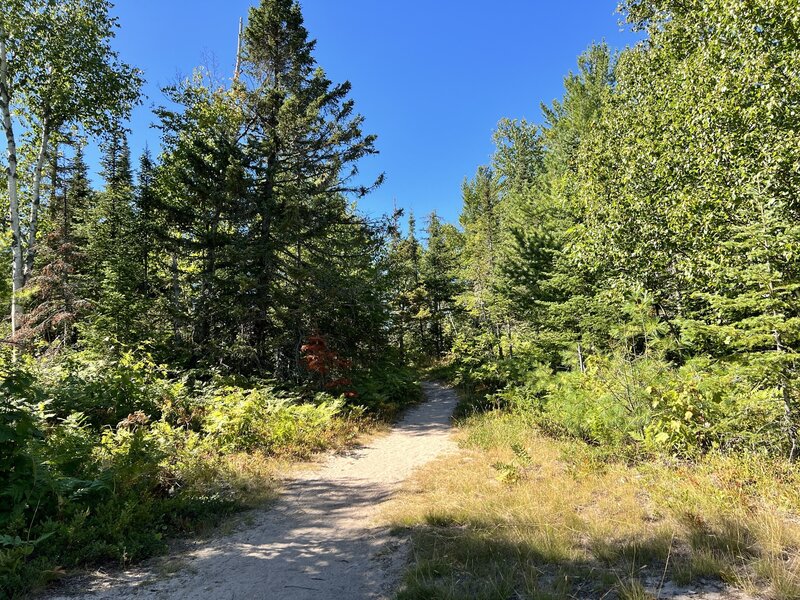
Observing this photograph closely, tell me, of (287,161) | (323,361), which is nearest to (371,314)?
(323,361)

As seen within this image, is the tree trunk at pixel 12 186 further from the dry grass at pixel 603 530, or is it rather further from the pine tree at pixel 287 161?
the dry grass at pixel 603 530

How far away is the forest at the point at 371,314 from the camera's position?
428 centimetres

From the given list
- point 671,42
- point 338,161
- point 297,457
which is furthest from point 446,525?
point 671,42

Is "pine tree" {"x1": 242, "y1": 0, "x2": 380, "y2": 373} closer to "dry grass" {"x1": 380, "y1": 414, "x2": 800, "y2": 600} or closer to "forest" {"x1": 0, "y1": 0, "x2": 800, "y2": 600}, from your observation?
"forest" {"x1": 0, "y1": 0, "x2": 800, "y2": 600}

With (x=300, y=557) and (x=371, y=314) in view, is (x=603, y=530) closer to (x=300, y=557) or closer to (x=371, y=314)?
(x=300, y=557)

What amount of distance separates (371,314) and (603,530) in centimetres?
1168

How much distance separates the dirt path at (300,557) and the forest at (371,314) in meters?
0.46

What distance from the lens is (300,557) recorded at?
444 cm

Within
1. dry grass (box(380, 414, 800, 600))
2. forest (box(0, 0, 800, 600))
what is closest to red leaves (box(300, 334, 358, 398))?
forest (box(0, 0, 800, 600))

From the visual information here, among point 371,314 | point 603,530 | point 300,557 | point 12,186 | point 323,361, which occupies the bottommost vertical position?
point 300,557

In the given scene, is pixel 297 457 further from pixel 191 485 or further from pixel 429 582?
pixel 429 582

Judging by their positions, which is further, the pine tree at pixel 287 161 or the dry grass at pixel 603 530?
the pine tree at pixel 287 161

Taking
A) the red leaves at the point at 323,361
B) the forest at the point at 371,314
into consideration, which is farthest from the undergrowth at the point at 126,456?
the red leaves at the point at 323,361

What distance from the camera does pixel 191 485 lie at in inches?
237
